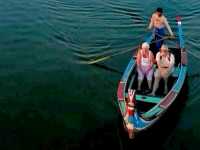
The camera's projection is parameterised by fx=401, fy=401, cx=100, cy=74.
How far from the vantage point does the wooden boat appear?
1249cm

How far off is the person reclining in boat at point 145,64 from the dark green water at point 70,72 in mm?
1797

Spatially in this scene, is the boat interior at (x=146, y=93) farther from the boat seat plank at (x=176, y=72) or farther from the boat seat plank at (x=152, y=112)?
the boat seat plank at (x=152, y=112)

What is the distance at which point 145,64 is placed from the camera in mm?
15156

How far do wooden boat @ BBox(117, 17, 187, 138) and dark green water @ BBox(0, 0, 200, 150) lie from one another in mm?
1155

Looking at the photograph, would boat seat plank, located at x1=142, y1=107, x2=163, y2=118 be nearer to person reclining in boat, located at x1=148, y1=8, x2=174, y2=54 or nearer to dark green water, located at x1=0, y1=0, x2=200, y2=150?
dark green water, located at x1=0, y1=0, x2=200, y2=150

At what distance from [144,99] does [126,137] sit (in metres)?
1.73

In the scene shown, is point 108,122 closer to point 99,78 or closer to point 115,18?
point 99,78

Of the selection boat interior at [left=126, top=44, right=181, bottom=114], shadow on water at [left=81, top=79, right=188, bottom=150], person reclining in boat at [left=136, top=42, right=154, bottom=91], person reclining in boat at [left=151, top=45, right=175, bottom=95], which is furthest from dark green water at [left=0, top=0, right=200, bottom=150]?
person reclining in boat at [left=136, top=42, right=154, bottom=91]

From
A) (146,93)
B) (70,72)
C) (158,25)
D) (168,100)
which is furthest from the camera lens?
(158,25)

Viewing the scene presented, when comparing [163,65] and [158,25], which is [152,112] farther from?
[158,25]

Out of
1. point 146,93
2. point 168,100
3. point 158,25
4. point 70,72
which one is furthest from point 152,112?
point 158,25

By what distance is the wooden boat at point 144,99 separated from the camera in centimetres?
1249

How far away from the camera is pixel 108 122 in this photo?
15.0m

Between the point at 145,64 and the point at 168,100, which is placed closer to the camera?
the point at 168,100
